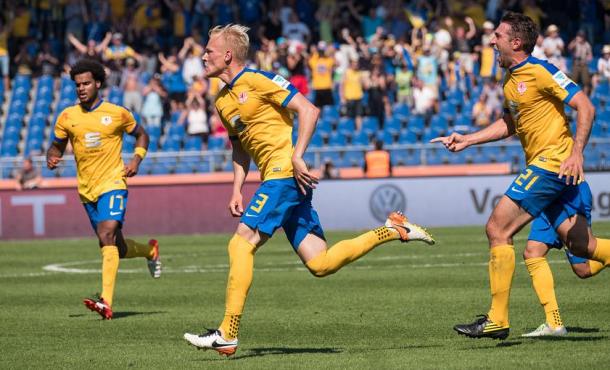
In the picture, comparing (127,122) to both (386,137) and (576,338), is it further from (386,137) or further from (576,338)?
(386,137)

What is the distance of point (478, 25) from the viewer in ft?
105

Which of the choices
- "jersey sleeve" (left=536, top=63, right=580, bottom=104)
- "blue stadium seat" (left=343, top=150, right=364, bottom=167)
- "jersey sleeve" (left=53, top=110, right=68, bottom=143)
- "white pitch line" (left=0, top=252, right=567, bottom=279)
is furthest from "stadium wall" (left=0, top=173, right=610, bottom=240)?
"jersey sleeve" (left=536, top=63, right=580, bottom=104)

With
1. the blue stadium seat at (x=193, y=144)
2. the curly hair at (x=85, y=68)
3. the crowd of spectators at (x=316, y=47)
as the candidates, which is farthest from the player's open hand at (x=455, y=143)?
the blue stadium seat at (x=193, y=144)

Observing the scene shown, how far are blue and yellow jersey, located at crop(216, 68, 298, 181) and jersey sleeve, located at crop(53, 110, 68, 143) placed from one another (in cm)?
435

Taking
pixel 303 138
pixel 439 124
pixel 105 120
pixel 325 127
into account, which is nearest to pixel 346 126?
pixel 325 127

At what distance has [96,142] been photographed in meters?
13.3

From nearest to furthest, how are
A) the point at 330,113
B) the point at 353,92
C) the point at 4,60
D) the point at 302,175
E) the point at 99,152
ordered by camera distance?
the point at 302,175
the point at 99,152
the point at 353,92
the point at 330,113
the point at 4,60

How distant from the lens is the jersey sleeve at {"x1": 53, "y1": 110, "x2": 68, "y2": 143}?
13344 mm

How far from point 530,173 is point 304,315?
343 cm

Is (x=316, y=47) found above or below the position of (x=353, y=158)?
above

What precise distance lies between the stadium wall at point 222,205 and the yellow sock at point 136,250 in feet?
39.9

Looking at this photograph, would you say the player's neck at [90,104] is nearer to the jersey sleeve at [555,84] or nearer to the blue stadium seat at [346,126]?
the jersey sleeve at [555,84]

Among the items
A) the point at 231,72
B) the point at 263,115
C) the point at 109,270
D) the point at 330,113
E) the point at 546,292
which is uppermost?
the point at 231,72

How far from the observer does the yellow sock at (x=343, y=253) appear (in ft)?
30.9
